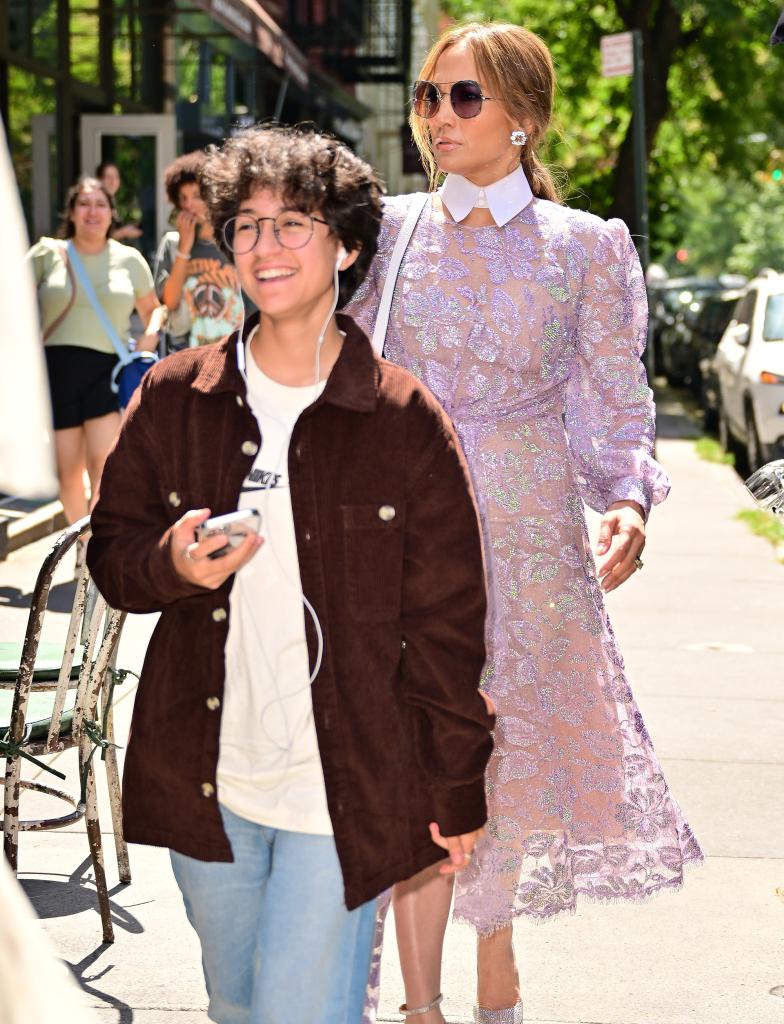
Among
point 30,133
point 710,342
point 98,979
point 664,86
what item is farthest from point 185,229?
point 664,86

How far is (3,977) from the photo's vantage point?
1293 millimetres

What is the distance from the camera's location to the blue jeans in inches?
105

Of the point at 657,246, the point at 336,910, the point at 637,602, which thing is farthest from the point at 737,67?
the point at 336,910

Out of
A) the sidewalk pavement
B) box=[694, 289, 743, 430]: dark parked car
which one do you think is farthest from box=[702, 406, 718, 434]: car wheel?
the sidewalk pavement

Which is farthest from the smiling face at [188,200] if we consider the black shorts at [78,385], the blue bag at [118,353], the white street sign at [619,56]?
the white street sign at [619,56]

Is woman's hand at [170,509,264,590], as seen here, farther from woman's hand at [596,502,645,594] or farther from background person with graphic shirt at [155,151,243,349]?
background person with graphic shirt at [155,151,243,349]

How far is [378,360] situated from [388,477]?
21 centimetres

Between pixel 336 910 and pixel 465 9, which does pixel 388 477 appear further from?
pixel 465 9

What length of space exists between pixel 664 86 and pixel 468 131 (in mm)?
22003

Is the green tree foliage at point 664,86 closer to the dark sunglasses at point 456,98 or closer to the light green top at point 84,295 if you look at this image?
the light green top at point 84,295

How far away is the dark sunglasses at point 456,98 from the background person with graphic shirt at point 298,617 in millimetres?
698

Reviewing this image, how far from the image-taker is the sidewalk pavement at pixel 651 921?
4188 mm

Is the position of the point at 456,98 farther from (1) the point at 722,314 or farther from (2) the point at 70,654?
(1) the point at 722,314

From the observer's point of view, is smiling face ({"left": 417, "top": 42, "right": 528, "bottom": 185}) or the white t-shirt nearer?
the white t-shirt
